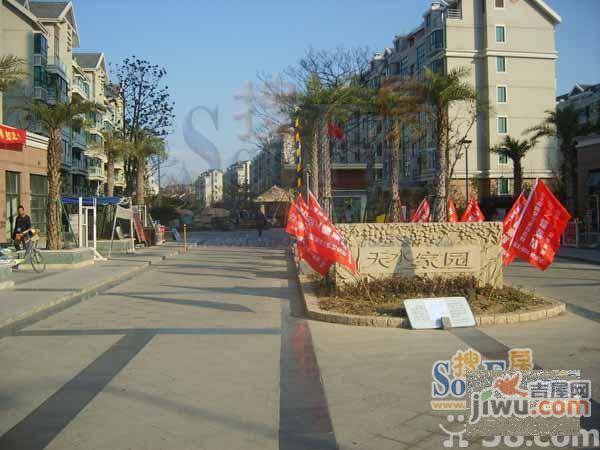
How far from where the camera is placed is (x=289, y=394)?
20.8ft

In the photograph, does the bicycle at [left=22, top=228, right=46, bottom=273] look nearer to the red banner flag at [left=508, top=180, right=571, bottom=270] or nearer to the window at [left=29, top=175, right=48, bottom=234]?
the window at [left=29, top=175, right=48, bottom=234]

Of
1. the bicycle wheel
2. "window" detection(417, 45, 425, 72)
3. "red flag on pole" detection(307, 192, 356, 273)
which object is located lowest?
the bicycle wheel

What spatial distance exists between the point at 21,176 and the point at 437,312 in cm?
2411

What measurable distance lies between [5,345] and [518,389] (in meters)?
7.02

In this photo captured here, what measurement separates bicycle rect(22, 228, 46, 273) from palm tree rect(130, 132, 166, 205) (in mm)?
20290

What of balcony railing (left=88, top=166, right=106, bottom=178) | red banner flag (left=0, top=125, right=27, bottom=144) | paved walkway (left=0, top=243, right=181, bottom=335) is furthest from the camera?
balcony railing (left=88, top=166, right=106, bottom=178)

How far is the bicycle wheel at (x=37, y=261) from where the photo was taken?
18.9 metres

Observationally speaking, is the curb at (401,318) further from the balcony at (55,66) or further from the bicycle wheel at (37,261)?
the balcony at (55,66)

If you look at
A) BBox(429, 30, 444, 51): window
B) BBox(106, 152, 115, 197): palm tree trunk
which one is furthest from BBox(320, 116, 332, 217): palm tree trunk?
BBox(429, 30, 444, 51): window

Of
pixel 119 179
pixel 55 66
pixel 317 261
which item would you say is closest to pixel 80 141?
pixel 55 66

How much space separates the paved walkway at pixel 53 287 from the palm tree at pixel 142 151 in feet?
57.7

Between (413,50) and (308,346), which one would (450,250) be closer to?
(308,346)

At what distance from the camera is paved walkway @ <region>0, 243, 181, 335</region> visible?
11.6 meters
